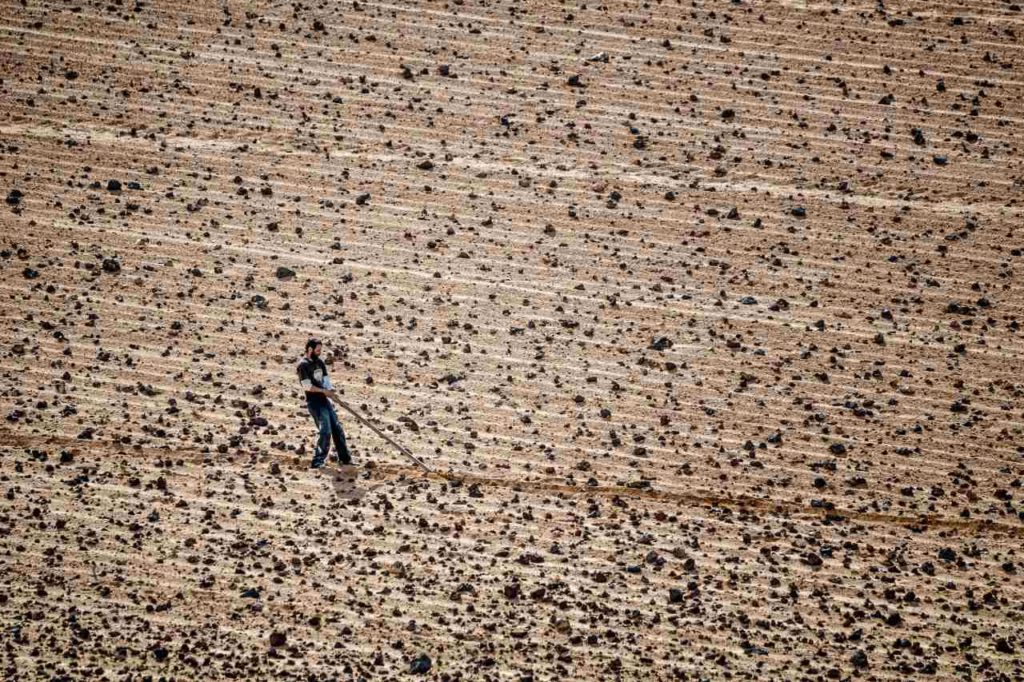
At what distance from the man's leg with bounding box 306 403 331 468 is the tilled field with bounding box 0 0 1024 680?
12 centimetres

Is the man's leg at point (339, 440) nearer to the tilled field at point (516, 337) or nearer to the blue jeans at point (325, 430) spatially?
the blue jeans at point (325, 430)

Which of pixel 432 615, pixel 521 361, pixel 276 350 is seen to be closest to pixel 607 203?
pixel 521 361

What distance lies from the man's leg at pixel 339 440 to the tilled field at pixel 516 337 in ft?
0.36

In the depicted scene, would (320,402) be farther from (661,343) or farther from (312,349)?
(661,343)

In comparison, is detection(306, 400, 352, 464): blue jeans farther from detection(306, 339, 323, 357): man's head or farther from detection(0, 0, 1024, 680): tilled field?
detection(306, 339, 323, 357): man's head

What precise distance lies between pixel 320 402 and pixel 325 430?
Result: 0.58ft

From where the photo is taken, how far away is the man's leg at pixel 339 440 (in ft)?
21.1

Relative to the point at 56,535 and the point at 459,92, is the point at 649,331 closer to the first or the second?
the point at 459,92

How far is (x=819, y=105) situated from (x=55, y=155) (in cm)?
595

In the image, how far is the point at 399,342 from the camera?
7113 millimetres

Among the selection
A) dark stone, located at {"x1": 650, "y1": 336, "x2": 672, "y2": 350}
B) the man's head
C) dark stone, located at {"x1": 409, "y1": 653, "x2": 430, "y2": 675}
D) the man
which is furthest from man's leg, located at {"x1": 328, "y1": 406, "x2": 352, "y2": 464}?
dark stone, located at {"x1": 650, "y1": 336, "x2": 672, "y2": 350}

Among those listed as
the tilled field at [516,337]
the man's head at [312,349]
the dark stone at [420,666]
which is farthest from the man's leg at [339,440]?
the dark stone at [420,666]

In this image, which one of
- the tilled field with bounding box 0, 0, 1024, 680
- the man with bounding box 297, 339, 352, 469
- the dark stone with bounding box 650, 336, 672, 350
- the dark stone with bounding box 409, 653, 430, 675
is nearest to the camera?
the dark stone with bounding box 409, 653, 430, 675

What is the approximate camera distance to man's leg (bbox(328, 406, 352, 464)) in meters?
6.45
